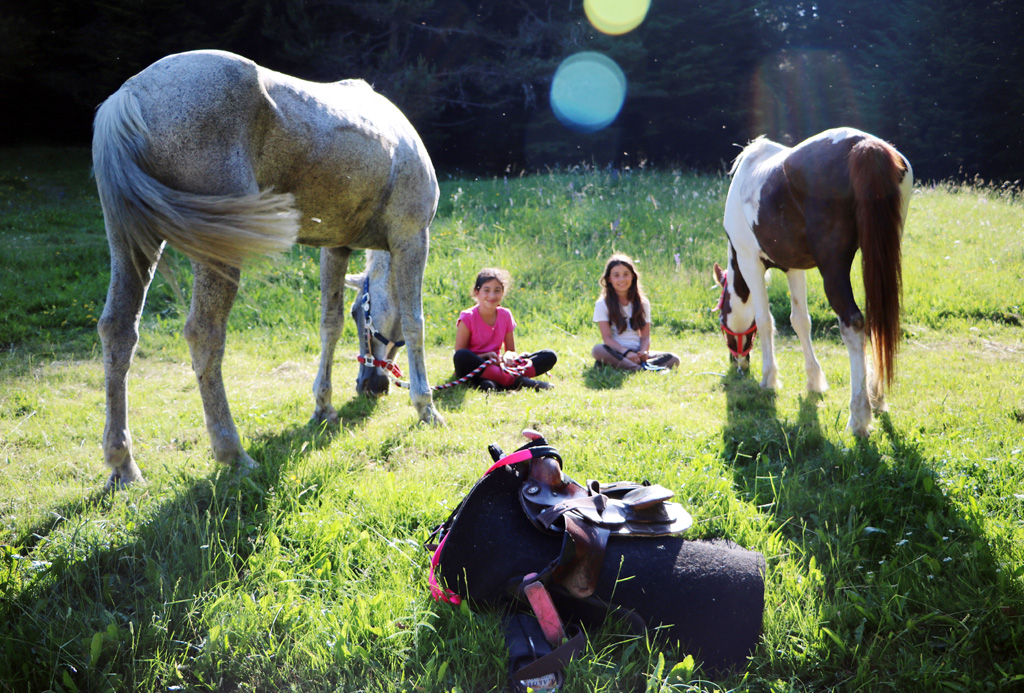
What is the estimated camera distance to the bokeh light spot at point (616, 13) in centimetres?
2016

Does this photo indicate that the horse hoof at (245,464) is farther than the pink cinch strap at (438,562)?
Yes

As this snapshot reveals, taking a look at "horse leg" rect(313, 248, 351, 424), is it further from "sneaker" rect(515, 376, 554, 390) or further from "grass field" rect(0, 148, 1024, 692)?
"sneaker" rect(515, 376, 554, 390)

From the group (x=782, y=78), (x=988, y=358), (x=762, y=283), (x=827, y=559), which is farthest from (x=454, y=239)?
(x=782, y=78)

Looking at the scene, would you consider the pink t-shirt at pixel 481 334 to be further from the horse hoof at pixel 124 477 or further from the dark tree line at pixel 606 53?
the dark tree line at pixel 606 53

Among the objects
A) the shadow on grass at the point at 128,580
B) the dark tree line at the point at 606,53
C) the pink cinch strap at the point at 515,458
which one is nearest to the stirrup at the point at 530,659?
the pink cinch strap at the point at 515,458

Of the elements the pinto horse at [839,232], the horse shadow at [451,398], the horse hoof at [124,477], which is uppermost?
the pinto horse at [839,232]

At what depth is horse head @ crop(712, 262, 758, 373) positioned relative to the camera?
5309 millimetres

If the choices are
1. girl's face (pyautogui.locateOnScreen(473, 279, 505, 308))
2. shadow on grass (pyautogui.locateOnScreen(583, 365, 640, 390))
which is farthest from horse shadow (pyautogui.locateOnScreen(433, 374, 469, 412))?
shadow on grass (pyautogui.locateOnScreen(583, 365, 640, 390))

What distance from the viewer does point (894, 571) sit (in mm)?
2361

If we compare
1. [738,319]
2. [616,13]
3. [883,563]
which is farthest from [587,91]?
[883,563]

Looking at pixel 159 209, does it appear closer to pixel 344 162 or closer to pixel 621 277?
pixel 344 162

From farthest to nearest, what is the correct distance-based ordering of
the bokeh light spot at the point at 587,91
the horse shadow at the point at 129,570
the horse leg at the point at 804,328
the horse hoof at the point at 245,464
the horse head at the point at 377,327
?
the bokeh light spot at the point at 587,91
the horse leg at the point at 804,328
the horse head at the point at 377,327
the horse hoof at the point at 245,464
the horse shadow at the point at 129,570

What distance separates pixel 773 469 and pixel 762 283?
210cm

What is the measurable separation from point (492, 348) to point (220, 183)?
9.81 ft
